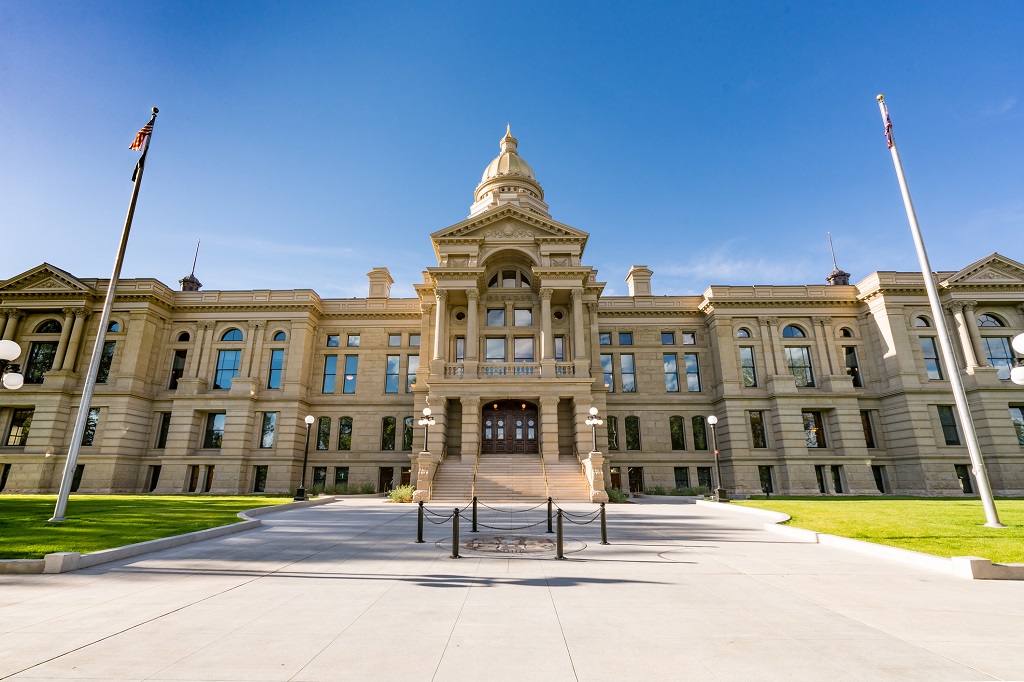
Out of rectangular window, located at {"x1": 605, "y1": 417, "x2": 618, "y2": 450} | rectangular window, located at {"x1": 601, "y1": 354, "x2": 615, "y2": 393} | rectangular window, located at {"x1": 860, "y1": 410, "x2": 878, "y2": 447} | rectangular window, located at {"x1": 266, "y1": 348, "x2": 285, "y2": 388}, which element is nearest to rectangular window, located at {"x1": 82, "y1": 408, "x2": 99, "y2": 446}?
rectangular window, located at {"x1": 266, "y1": 348, "x2": 285, "y2": 388}

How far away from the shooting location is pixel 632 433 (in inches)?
1512

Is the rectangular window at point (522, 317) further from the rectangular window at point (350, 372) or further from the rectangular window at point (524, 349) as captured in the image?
the rectangular window at point (350, 372)

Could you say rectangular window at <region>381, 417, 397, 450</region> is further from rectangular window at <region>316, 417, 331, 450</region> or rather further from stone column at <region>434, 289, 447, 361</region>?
stone column at <region>434, 289, 447, 361</region>

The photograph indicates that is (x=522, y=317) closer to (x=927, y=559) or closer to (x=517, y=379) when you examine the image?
(x=517, y=379)

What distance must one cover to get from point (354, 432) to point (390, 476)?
4.48 metres

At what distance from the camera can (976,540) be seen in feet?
39.3

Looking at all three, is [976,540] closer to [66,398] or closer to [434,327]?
[434,327]

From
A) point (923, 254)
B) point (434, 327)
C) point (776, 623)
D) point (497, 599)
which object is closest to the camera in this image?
point (776, 623)

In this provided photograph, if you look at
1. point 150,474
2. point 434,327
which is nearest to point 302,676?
point 434,327

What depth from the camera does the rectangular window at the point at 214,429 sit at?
122 ft

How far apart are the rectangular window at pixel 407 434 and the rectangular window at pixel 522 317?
11017 millimetres

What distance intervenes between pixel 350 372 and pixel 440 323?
36.8 feet

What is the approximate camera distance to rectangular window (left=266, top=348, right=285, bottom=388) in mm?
38562

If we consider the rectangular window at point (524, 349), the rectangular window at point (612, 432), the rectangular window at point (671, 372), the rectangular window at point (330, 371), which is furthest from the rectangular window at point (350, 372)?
the rectangular window at point (671, 372)
